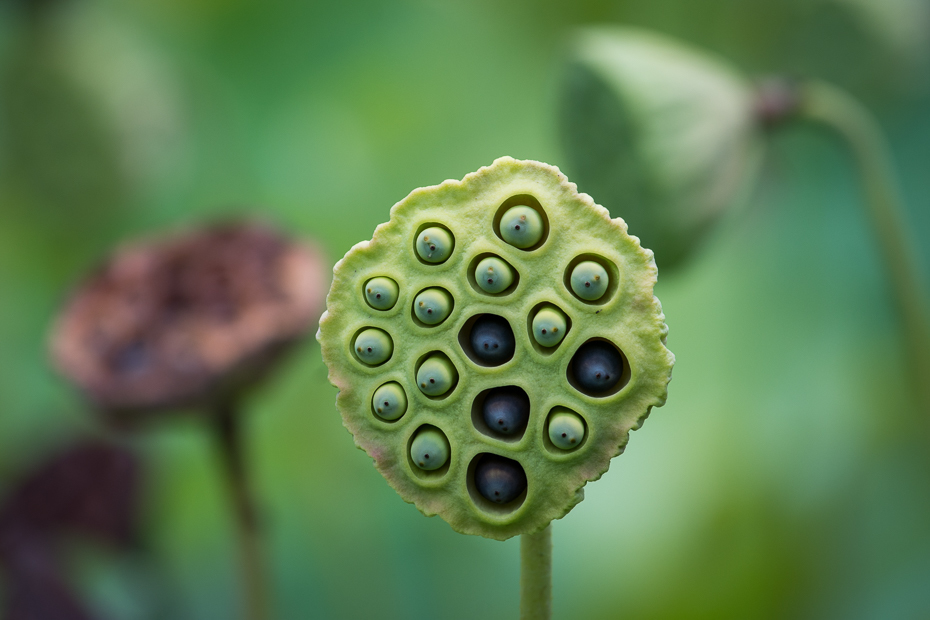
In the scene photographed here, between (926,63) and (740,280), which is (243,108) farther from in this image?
(926,63)

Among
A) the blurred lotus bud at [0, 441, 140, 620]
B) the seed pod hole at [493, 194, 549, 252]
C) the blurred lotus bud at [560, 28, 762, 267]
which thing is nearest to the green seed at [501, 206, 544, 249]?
the seed pod hole at [493, 194, 549, 252]

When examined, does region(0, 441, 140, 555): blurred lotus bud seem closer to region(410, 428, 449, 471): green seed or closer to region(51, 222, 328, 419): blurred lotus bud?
region(51, 222, 328, 419): blurred lotus bud

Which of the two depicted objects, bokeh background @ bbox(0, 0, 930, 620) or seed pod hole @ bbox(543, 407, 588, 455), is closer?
seed pod hole @ bbox(543, 407, 588, 455)

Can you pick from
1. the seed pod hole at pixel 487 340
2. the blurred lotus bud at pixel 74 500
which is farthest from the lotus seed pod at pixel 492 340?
the blurred lotus bud at pixel 74 500

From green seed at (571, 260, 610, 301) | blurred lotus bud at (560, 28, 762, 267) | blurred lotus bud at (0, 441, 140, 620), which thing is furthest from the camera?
blurred lotus bud at (0, 441, 140, 620)

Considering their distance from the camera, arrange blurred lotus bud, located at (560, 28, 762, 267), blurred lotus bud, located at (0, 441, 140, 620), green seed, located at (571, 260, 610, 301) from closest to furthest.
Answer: green seed, located at (571, 260, 610, 301)
blurred lotus bud, located at (560, 28, 762, 267)
blurred lotus bud, located at (0, 441, 140, 620)

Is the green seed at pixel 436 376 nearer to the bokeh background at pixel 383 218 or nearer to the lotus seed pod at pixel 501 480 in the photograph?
the lotus seed pod at pixel 501 480

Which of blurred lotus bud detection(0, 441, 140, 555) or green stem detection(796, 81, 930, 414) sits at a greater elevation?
green stem detection(796, 81, 930, 414)

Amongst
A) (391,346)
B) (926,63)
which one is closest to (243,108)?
(926,63)
